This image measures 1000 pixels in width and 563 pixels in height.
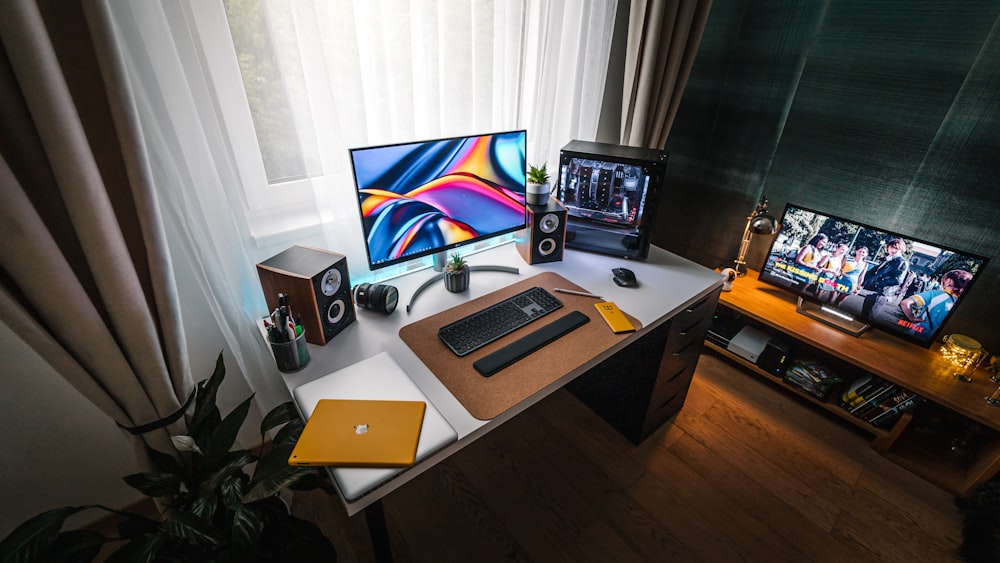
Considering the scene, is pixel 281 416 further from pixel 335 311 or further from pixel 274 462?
pixel 335 311

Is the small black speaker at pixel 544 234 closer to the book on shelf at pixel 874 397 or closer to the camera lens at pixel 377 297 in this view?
the camera lens at pixel 377 297

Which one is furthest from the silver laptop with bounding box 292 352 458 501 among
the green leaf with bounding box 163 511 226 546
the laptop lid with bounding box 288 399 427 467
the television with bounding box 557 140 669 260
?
the television with bounding box 557 140 669 260

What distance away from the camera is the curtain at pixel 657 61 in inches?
69.6

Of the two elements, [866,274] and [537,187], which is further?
[866,274]

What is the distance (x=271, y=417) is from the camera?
3.46 ft

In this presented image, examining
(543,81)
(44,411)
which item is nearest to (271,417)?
(44,411)

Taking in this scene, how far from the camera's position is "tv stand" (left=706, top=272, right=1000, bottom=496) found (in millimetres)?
1469

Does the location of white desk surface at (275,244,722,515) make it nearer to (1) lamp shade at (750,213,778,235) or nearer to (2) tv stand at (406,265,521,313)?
(2) tv stand at (406,265,521,313)

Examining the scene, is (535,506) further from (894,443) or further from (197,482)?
(894,443)

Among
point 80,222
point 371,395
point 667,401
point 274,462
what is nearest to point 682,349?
point 667,401

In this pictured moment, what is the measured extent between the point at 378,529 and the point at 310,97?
44.5 inches

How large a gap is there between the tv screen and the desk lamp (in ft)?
3.50

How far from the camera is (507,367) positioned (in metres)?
1.10

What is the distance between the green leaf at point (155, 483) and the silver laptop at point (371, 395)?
0.30 m
